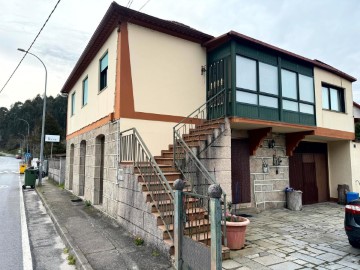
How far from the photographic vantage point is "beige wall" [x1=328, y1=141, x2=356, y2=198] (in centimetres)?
1289

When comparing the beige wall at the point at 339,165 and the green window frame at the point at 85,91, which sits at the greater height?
the green window frame at the point at 85,91

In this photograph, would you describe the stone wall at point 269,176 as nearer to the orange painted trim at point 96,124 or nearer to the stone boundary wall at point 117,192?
the stone boundary wall at point 117,192

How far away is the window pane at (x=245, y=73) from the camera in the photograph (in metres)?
8.66

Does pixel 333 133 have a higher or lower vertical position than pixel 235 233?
higher

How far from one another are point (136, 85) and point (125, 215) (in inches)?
150

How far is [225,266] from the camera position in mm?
4609

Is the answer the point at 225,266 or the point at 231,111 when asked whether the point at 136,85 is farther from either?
the point at 225,266

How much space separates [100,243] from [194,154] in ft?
9.81

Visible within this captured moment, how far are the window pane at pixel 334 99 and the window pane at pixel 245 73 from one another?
217 inches

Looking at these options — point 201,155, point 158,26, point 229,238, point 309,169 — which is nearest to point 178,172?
point 201,155

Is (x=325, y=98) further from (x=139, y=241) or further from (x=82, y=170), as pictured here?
(x=82, y=170)

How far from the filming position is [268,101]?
927 centimetres

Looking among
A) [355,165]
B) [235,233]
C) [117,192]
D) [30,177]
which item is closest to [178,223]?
[235,233]

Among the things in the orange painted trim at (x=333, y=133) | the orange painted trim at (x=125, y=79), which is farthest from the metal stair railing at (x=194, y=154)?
the orange painted trim at (x=333, y=133)
